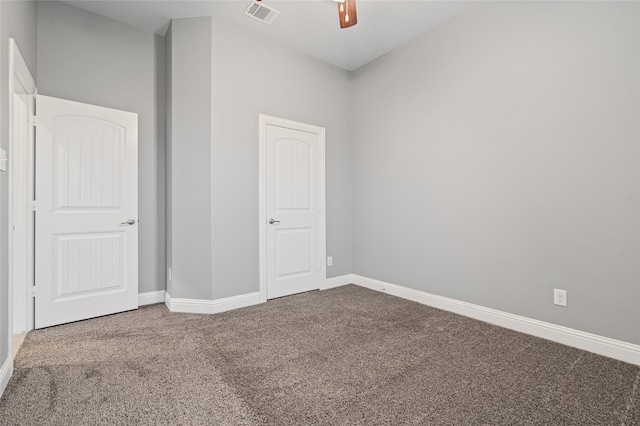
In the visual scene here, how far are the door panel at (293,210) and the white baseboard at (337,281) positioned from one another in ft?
0.39

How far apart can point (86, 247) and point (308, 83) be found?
2.97 m

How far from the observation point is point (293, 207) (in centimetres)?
367

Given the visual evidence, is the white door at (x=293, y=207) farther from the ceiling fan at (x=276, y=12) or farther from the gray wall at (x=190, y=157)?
the ceiling fan at (x=276, y=12)

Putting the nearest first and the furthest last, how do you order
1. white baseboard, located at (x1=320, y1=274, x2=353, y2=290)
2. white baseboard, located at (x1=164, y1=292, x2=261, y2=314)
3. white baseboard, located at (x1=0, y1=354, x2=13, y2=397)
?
white baseboard, located at (x1=0, y1=354, x2=13, y2=397) < white baseboard, located at (x1=164, y1=292, x2=261, y2=314) < white baseboard, located at (x1=320, y1=274, x2=353, y2=290)

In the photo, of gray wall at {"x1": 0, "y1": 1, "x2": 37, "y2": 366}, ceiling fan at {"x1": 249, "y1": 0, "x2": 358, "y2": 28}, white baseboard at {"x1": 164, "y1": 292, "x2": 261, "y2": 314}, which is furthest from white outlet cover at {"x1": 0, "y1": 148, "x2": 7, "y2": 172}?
ceiling fan at {"x1": 249, "y1": 0, "x2": 358, "y2": 28}

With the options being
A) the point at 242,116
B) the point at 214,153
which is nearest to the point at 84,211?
the point at 214,153

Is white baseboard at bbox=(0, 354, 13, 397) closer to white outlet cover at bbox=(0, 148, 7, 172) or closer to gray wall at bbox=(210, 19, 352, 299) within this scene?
white outlet cover at bbox=(0, 148, 7, 172)

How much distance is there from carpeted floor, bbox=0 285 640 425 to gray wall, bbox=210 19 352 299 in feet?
2.43

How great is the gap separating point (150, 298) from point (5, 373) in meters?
1.55

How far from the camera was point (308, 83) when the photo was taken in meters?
3.82

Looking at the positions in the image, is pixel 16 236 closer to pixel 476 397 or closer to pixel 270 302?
pixel 270 302

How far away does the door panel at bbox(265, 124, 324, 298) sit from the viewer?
3.48 m

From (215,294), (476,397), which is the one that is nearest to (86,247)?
(215,294)

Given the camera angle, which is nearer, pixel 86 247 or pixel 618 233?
pixel 618 233
